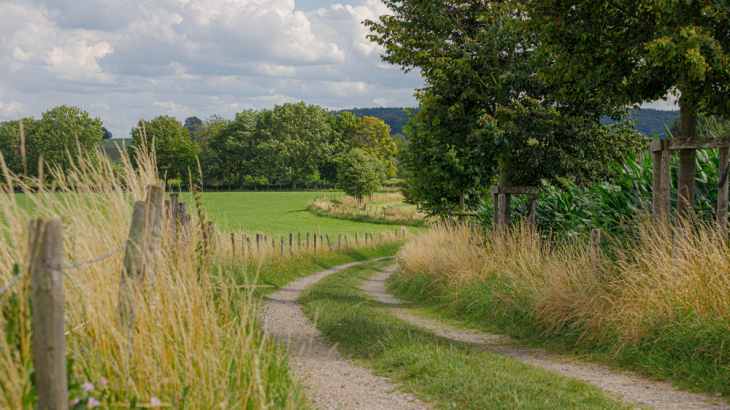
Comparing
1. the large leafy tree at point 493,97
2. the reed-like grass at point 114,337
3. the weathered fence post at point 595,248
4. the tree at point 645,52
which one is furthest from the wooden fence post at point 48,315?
the large leafy tree at point 493,97

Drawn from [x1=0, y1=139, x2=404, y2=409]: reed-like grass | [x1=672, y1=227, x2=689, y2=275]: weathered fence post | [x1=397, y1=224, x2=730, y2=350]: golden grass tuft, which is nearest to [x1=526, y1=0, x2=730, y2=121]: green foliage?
[x1=672, y1=227, x2=689, y2=275]: weathered fence post

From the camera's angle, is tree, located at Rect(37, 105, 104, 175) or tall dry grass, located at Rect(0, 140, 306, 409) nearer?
tall dry grass, located at Rect(0, 140, 306, 409)

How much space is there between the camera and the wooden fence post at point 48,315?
1.77 metres

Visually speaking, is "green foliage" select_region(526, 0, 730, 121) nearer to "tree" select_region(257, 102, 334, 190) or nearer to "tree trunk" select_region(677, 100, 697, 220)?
"tree trunk" select_region(677, 100, 697, 220)

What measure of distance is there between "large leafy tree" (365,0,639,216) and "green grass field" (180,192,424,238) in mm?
19733

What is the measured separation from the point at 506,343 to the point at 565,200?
14.2ft

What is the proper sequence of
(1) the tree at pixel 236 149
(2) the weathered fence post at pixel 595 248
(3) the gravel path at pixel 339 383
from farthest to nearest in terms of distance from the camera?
(1) the tree at pixel 236 149, (2) the weathered fence post at pixel 595 248, (3) the gravel path at pixel 339 383

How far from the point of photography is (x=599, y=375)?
16.1 feet

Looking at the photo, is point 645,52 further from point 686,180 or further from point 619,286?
point 619,286

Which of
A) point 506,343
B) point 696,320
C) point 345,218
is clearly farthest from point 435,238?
point 345,218

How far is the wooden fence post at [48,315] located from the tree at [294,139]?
72.4 m

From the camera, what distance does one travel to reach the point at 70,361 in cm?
222

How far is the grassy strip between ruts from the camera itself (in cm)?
397

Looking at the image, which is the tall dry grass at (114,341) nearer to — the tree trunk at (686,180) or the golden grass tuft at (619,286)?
the golden grass tuft at (619,286)
